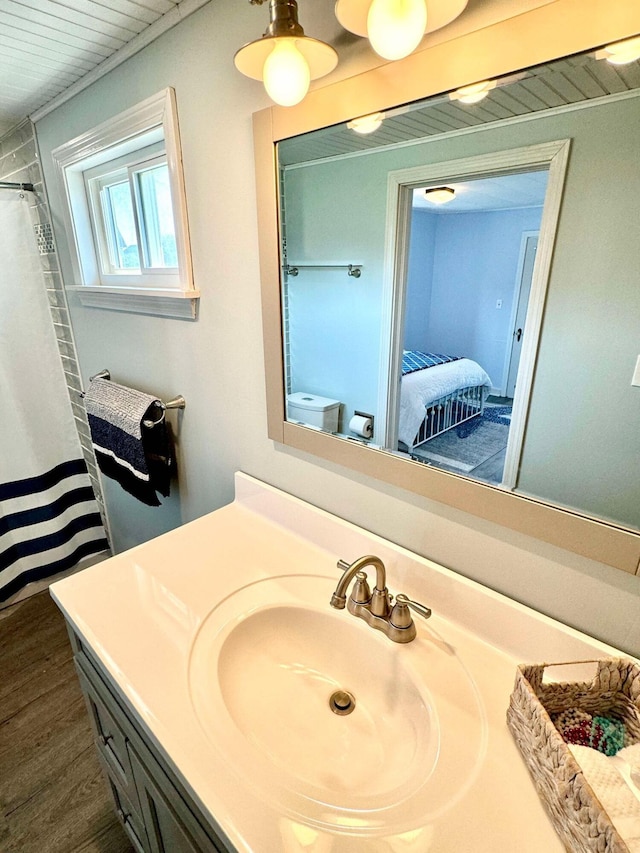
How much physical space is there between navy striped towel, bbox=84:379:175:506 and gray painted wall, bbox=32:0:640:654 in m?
0.07

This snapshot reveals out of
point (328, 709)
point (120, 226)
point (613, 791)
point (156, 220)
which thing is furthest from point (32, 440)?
point (613, 791)

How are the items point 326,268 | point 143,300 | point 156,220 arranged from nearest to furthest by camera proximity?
1. point 326,268
2. point 143,300
3. point 156,220

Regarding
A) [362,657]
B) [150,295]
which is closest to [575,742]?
[362,657]

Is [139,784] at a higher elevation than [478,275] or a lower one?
lower

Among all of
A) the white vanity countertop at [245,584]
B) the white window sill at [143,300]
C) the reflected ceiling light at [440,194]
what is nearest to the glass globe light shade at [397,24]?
the reflected ceiling light at [440,194]

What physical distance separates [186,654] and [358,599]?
1.08ft

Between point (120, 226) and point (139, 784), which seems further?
point (120, 226)

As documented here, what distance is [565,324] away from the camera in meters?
0.67

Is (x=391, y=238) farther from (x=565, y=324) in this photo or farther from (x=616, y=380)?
(x=616, y=380)

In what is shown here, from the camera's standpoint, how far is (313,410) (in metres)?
1.07

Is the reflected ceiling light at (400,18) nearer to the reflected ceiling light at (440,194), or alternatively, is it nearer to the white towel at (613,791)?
the reflected ceiling light at (440,194)

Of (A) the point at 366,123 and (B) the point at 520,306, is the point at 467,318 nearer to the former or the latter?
(B) the point at 520,306

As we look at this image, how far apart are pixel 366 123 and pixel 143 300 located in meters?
0.90

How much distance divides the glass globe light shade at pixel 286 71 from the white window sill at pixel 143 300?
A: 1.91ft
